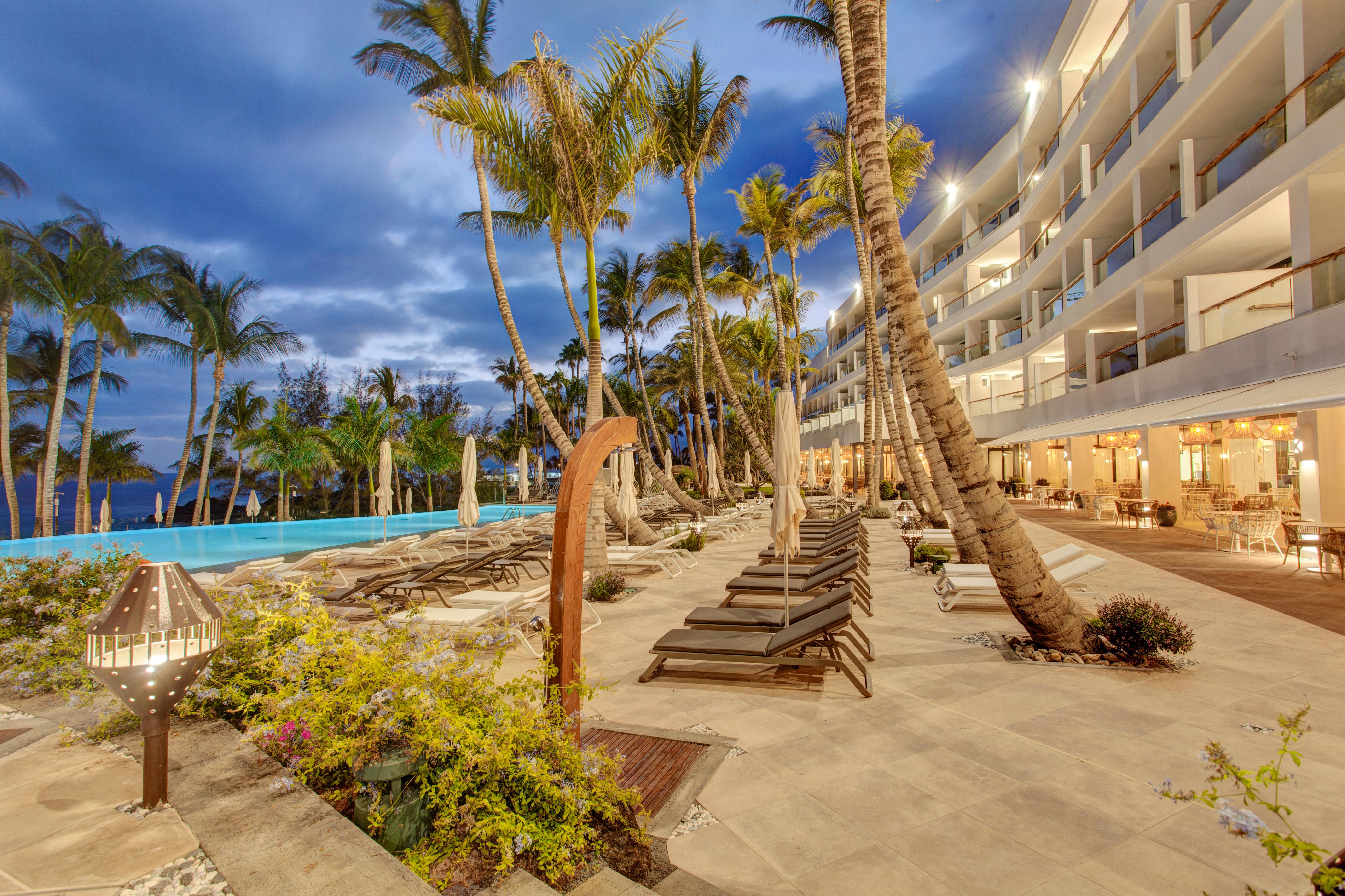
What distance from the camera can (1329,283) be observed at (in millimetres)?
9164

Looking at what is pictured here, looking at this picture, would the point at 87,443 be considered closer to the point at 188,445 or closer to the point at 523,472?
→ the point at 188,445

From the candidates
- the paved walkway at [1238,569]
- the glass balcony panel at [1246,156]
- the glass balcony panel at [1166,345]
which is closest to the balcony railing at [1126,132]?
the glass balcony panel at [1246,156]

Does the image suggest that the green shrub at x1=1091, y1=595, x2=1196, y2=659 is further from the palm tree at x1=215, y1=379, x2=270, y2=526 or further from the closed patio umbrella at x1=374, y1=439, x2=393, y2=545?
the palm tree at x1=215, y1=379, x2=270, y2=526

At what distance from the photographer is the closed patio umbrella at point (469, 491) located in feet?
35.8

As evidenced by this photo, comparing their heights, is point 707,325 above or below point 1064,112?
below

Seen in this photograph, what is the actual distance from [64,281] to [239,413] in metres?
8.46

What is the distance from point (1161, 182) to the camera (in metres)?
15.2

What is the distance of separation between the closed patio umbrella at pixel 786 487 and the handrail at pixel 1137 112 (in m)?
13.9

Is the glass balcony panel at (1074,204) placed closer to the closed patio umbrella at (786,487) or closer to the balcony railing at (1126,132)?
the balcony railing at (1126,132)

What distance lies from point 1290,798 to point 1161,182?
1729 centimetres

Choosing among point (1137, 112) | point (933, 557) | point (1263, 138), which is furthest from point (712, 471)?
point (1137, 112)

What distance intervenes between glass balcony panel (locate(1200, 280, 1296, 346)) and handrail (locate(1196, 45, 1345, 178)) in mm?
2743

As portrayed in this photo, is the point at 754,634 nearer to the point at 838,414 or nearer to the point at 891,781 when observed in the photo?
the point at 891,781

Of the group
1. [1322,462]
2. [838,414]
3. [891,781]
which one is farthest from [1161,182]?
[838,414]
